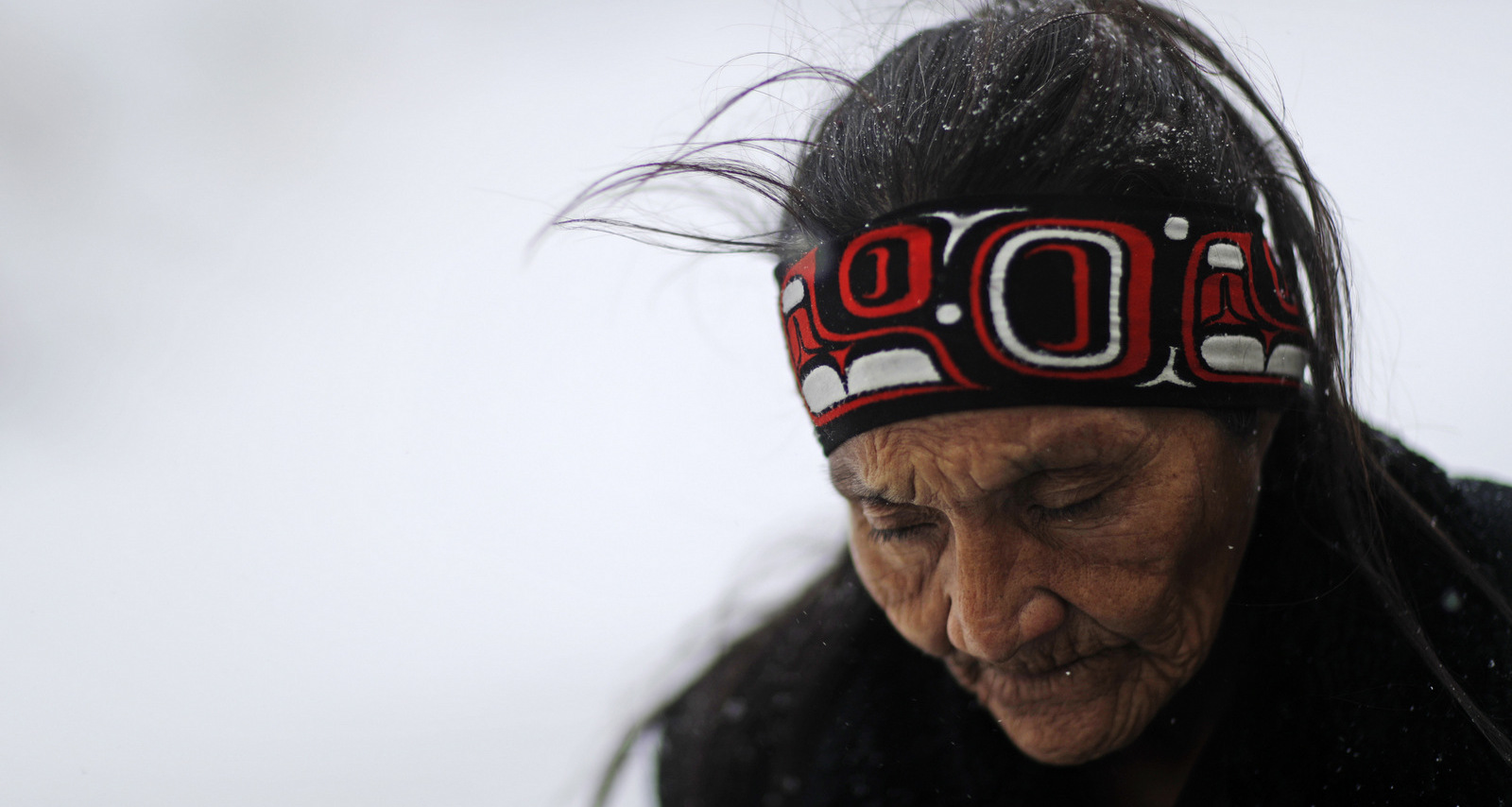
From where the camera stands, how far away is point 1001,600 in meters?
0.89

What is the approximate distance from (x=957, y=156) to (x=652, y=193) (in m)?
0.40

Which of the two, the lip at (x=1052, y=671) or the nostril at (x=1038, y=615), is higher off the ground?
the nostril at (x=1038, y=615)

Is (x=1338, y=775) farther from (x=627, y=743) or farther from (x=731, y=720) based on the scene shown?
(x=627, y=743)

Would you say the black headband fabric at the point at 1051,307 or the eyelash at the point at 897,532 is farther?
the eyelash at the point at 897,532

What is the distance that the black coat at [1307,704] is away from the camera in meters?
0.95

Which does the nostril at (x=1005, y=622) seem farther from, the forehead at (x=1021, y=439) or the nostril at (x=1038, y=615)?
the forehead at (x=1021, y=439)

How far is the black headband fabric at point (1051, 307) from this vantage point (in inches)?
32.9

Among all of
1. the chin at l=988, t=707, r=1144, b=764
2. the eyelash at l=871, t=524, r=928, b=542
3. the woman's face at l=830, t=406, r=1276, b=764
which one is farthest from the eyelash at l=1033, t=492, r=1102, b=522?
the chin at l=988, t=707, r=1144, b=764

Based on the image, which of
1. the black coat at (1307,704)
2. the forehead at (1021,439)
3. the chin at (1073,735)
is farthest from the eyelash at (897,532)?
the black coat at (1307,704)

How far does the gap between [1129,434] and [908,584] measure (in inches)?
12.0

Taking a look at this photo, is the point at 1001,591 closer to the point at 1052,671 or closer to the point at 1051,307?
the point at 1052,671

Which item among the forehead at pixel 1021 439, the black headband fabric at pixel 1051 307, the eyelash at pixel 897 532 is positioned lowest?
the eyelash at pixel 897 532

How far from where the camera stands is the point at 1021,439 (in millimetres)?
849

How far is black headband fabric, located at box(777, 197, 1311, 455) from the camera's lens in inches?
32.9
